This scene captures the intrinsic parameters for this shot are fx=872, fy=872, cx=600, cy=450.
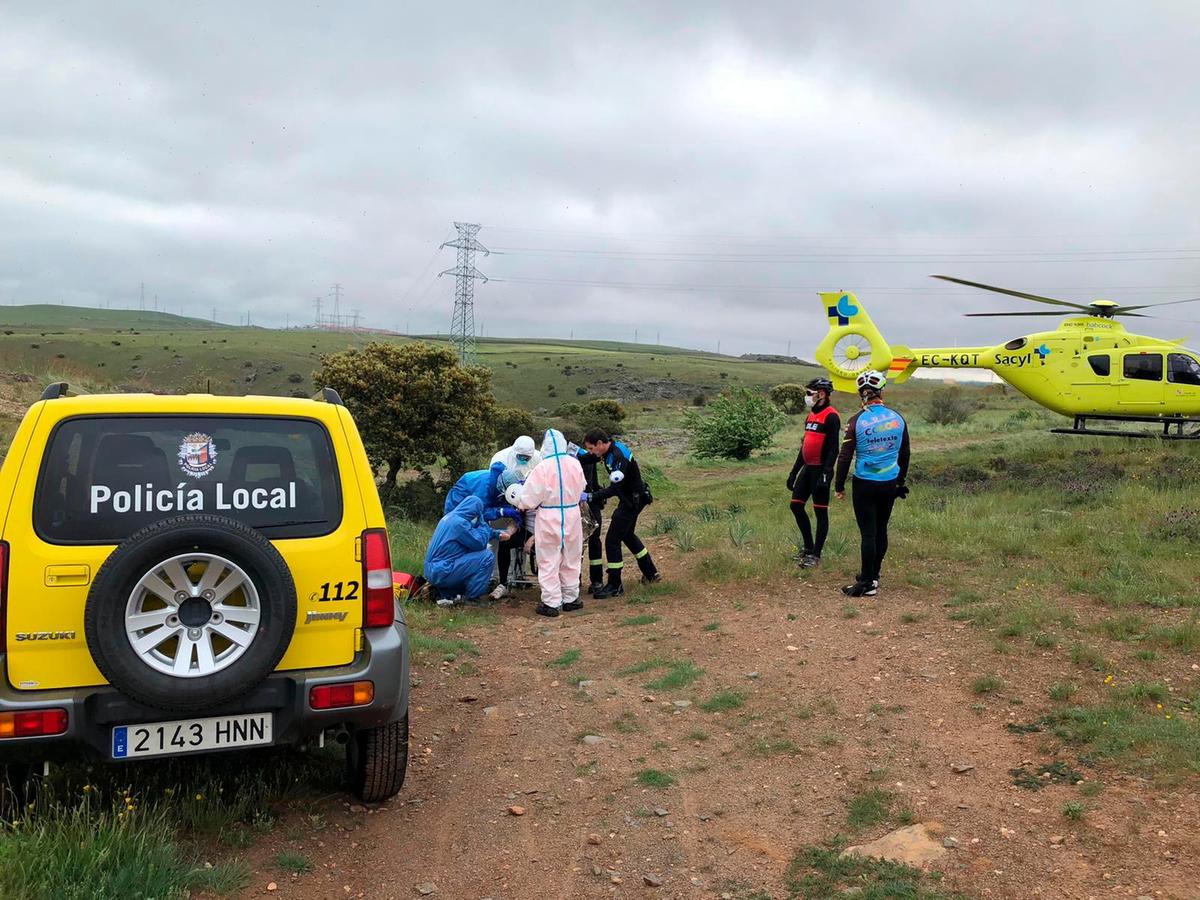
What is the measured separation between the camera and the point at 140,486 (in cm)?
376

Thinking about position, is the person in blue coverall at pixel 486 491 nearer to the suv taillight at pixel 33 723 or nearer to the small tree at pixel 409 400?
the suv taillight at pixel 33 723

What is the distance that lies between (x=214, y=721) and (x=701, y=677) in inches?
139

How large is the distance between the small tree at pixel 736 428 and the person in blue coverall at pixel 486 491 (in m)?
16.1

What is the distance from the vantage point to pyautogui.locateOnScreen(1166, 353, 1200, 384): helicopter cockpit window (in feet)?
51.1

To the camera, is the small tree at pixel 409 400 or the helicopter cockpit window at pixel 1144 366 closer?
the small tree at pixel 409 400

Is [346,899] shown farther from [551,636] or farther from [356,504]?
[551,636]

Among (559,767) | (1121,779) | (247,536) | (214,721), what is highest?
(247,536)

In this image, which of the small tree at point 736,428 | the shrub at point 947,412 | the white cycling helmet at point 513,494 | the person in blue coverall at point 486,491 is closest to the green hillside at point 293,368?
the shrub at point 947,412

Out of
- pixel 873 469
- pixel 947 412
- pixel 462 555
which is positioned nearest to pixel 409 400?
pixel 462 555

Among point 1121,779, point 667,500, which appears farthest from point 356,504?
point 667,500

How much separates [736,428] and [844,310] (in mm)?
5262

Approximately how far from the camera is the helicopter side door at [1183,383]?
51.1ft

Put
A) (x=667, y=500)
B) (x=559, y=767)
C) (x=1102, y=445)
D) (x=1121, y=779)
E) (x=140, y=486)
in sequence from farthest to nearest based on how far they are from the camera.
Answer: (x=1102, y=445)
(x=667, y=500)
(x=559, y=767)
(x=1121, y=779)
(x=140, y=486)

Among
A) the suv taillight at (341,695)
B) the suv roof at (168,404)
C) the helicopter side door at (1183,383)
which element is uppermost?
the helicopter side door at (1183,383)
